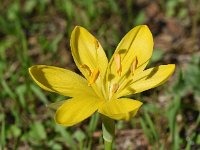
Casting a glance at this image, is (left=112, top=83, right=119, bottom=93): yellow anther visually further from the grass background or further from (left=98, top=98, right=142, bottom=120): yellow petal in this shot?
the grass background

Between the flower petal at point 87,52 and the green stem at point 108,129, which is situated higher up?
the flower petal at point 87,52

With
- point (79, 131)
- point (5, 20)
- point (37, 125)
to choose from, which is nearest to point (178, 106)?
point (79, 131)

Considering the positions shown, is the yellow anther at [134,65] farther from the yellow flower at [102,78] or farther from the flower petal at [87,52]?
the flower petal at [87,52]

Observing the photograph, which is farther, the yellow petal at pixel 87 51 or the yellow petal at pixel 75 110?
the yellow petal at pixel 87 51

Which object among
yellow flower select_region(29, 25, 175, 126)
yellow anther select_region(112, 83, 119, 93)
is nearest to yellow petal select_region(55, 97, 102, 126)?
yellow flower select_region(29, 25, 175, 126)

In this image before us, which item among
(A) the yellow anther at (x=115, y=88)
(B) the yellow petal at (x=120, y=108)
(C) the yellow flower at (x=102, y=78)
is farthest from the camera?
(A) the yellow anther at (x=115, y=88)

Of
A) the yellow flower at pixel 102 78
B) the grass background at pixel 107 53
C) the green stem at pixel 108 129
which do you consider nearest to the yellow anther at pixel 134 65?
the yellow flower at pixel 102 78

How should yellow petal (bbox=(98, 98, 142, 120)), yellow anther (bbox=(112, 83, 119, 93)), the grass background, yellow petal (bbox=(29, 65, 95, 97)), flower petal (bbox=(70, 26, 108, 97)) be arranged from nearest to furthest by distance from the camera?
yellow petal (bbox=(98, 98, 142, 120))
yellow petal (bbox=(29, 65, 95, 97))
yellow anther (bbox=(112, 83, 119, 93))
flower petal (bbox=(70, 26, 108, 97))
the grass background

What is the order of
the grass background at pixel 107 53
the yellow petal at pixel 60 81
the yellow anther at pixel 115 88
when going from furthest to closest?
the grass background at pixel 107 53, the yellow anther at pixel 115 88, the yellow petal at pixel 60 81
